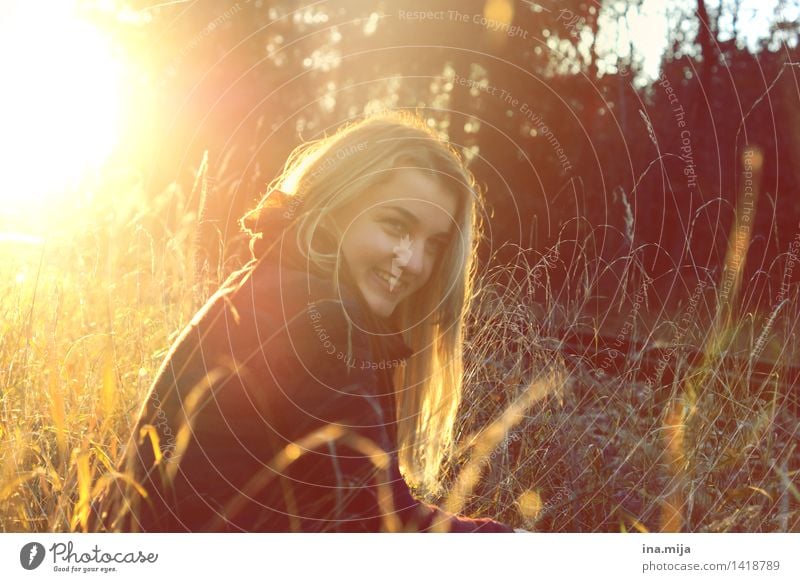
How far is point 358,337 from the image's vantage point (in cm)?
190

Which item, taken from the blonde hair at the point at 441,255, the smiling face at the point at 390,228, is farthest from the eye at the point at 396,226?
the blonde hair at the point at 441,255

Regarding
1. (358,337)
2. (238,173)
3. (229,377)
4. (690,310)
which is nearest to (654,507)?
(690,310)

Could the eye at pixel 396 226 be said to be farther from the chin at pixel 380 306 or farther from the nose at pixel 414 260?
the chin at pixel 380 306

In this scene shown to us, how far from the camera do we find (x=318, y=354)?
1.82 meters

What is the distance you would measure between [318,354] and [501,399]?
40.6 inches

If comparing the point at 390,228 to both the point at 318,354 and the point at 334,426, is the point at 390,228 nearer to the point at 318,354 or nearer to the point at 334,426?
the point at 318,354

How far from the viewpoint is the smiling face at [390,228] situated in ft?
6.53

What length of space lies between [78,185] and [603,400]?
1.81 meters

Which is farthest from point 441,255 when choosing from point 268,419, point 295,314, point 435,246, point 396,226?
point 268,419

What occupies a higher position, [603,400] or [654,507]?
[603,400]
